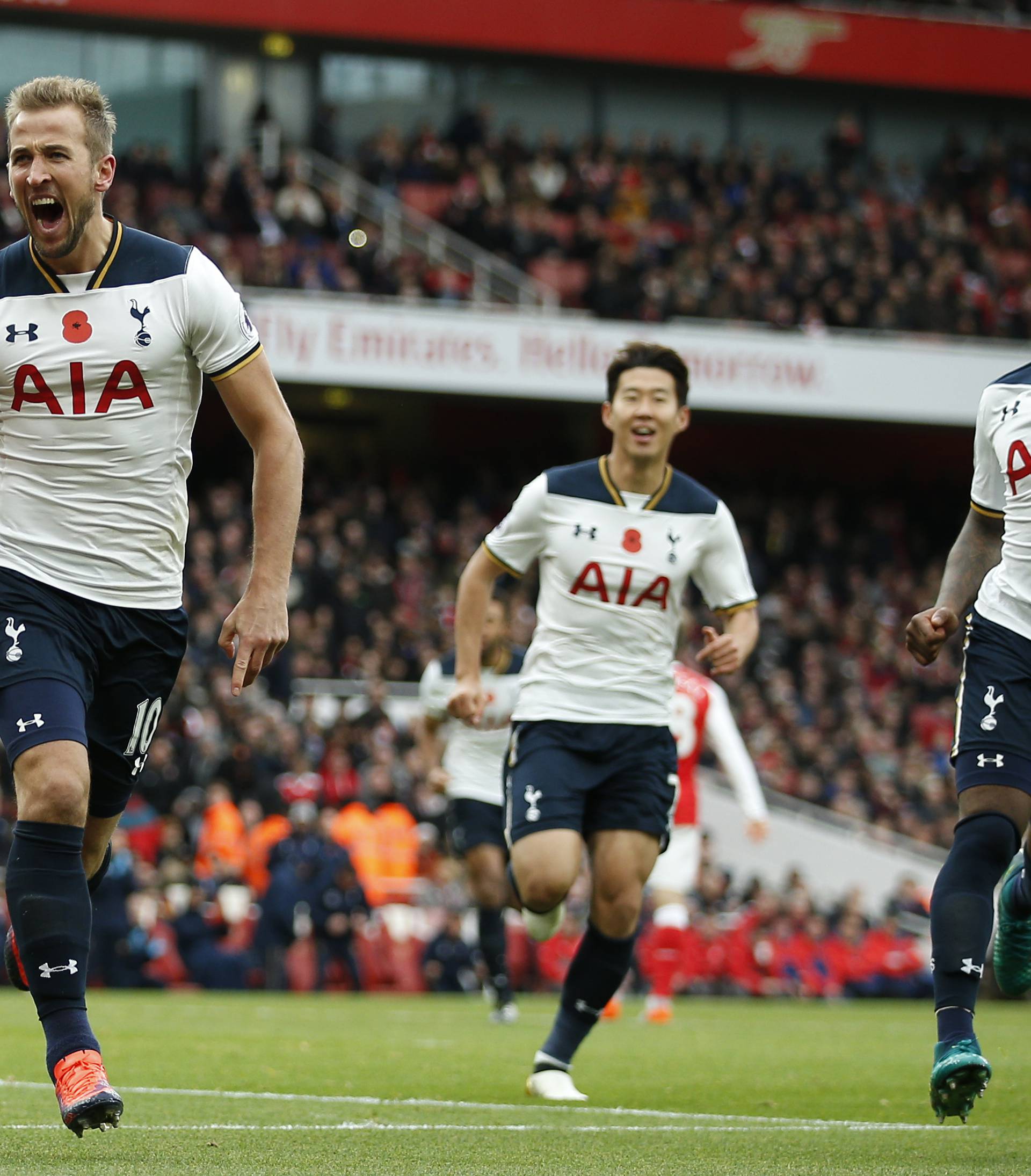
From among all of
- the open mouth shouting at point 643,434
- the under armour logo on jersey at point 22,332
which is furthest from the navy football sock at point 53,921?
the open mouth shouting at point 643,434

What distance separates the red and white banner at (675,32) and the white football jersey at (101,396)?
85.8ft

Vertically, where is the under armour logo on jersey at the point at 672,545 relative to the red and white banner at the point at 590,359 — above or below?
below

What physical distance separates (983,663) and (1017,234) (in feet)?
96.3

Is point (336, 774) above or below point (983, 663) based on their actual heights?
below

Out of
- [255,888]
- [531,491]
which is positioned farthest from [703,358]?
[531,491]

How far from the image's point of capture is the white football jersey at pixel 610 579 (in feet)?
23.7

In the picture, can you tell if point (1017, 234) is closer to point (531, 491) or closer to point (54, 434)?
point (531, 491)

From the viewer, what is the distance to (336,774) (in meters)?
19.2

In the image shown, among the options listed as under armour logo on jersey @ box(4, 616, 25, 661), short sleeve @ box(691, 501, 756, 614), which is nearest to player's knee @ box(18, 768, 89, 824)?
under armour logo on jersey @ box(4, 616, 25, 661)

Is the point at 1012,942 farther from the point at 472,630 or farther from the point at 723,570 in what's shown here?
the point at 472,630

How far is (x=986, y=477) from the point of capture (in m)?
5.84

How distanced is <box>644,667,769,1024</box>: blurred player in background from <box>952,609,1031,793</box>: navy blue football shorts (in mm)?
7318

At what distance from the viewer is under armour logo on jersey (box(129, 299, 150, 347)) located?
200 inches

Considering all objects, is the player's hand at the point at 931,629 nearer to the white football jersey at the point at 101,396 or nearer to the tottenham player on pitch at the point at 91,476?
the tottenham player on pitch at the point at 91,476
